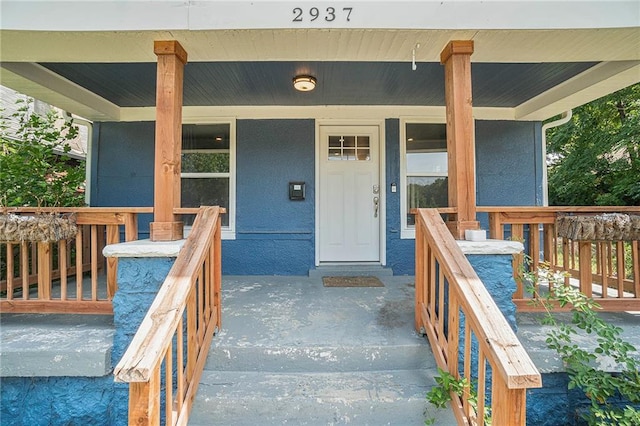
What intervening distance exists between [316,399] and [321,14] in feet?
7.73

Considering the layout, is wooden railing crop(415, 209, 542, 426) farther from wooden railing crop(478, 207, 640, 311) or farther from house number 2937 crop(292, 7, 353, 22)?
house number 2937 crop(292, 7, 353, 22)

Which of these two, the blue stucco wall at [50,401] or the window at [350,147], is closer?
the blue stucco wall at [50,401]

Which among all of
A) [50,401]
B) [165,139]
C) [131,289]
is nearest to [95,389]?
[50,401]

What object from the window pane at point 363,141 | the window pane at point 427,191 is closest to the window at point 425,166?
the window pane at point 427,191

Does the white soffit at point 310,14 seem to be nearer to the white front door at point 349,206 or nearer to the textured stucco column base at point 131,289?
the textured stucco column base at point 131,289

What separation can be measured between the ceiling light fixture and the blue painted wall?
3.13ft

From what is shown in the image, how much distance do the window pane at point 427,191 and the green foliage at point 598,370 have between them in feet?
7.86

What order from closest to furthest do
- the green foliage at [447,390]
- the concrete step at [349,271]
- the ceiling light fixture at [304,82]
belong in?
the green foliage at [447,390]
the ceiling light fixture at [304,82]
the concrete step at [349,271]

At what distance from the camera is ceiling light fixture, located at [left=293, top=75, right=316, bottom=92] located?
3262 mm

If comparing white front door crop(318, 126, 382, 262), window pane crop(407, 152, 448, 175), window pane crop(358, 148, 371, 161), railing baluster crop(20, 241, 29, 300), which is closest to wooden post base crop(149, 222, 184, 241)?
railing baluster crop(20, 241, 29, 300)

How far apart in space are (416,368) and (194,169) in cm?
362

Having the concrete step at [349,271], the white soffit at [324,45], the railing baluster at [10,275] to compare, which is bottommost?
the concrete step at [349,271]

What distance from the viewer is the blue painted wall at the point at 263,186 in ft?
14.1

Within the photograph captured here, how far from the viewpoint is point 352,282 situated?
3.80 meters
